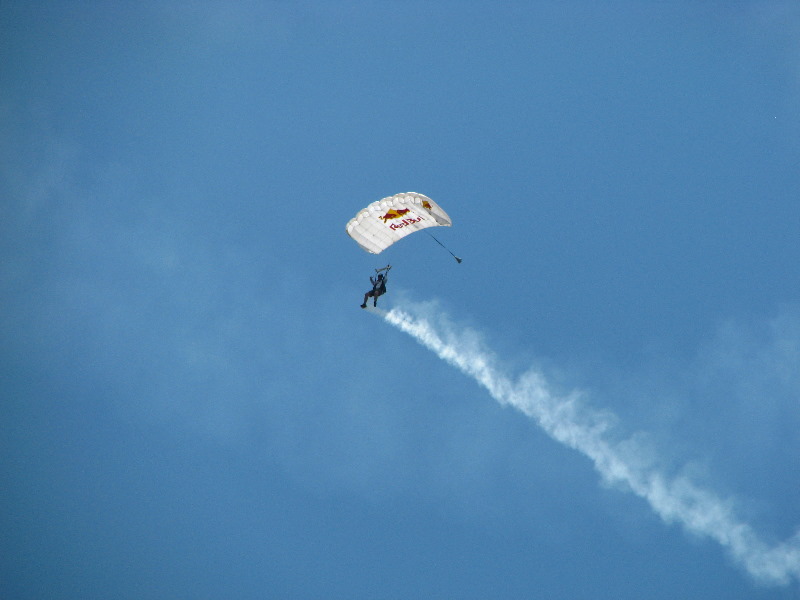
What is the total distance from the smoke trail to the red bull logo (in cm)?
586

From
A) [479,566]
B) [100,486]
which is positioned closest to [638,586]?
[479,566]

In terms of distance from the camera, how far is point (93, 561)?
5625 centimetres

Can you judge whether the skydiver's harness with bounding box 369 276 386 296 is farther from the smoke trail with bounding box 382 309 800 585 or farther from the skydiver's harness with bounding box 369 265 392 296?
the smoke trail with bounding box 382 309 800 585

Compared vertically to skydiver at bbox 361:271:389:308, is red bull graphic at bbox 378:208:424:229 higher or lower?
higher

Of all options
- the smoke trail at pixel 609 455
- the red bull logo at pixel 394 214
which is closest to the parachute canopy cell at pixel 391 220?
the red bull logo at pixel 394 214

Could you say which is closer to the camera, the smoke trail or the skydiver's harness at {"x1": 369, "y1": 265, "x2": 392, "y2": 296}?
the skydiver's harness at {"x1": 369, "y1": 265, "x2": 392, "y2": 296}

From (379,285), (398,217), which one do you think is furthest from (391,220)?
(379,285)

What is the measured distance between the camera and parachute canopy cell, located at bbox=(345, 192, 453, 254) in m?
27.5

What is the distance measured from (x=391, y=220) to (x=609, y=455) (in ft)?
42.9

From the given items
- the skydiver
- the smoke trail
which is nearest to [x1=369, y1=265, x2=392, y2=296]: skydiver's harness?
the skydiver

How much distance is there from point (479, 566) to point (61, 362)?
2877 centimetres

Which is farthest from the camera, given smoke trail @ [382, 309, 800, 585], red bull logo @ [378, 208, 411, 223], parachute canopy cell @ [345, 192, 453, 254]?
smoke trail @ [382, 309, 800, 585]

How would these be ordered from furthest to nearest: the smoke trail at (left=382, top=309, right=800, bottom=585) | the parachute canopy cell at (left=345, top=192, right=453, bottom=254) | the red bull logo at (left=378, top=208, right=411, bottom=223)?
the smoke trail at (left=382, top=309, right=800, bottom=585) → the red bull logo at (left=378, top=208, right=411, bottom=223) → the parachute canopy cell at (left=345, top=192, right=453, bottom=254)

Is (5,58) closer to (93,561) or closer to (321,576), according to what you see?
(93,561)
